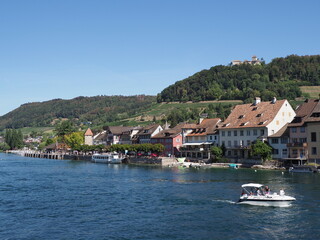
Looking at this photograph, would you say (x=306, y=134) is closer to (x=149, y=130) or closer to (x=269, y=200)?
(x=269, y=200)

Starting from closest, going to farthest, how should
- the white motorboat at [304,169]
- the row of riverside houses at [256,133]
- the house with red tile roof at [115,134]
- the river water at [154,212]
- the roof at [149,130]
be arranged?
the river water at [154,212] < the white motorboat at [304,169] < the row of riverside houses at [256,133] < the roof at [149,130] < the house with red tile roof at [115,134]

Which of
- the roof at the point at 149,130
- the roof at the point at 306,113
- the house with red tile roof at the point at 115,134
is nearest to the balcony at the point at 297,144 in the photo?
the roof at the point at 306,113

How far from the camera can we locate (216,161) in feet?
390

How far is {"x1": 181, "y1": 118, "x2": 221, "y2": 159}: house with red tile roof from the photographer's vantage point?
128 m

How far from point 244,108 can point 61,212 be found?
82.3m

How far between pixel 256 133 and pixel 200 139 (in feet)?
85.7

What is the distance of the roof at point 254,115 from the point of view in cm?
11031

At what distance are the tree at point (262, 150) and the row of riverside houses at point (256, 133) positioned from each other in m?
2.82

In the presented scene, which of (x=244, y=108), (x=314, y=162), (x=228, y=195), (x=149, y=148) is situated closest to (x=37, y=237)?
(x=228, y=195)

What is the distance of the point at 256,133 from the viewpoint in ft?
365

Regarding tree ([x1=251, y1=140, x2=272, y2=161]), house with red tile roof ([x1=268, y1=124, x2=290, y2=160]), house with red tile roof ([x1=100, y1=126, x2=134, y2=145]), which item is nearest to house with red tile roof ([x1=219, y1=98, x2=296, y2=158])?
house with red tile roof ([x1=268, y1=124, x2=290, y2=160])

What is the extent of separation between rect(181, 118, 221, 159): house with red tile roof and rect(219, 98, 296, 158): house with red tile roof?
226 inches

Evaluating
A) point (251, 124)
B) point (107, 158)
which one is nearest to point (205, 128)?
point (251, 124)

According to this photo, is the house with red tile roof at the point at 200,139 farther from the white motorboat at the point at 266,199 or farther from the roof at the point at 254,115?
the white motorboat at the point at 266,199
